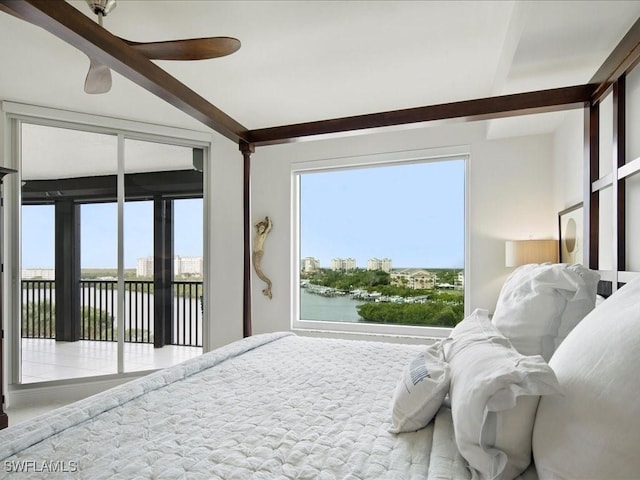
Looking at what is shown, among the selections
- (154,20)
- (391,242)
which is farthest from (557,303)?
(391,242)

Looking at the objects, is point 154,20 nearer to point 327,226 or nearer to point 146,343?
point 327,226

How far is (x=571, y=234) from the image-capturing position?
286cm

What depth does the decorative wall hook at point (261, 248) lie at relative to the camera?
4422 millimetres

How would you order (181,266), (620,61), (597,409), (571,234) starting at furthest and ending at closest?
(181,266), (571,234), (620,61), (597,409)

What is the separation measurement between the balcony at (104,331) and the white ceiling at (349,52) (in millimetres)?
1732

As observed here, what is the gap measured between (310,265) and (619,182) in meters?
3.15

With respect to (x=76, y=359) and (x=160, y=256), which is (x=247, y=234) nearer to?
(x=160, y=256)

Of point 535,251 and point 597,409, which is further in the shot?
point 535,251

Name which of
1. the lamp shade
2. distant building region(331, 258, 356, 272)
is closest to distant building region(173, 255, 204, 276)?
distant building region(331, 258, 356, 272)

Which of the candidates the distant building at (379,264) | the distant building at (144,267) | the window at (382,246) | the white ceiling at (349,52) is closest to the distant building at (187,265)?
the distant building at (144,267)

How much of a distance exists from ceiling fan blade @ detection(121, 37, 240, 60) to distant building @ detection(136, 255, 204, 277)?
2530mm

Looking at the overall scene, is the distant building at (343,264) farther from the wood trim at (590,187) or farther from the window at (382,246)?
the wood trim at (590,187)

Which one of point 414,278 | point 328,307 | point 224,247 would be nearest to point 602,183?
point 414,278

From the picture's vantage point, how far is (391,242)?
417cm
